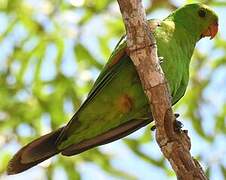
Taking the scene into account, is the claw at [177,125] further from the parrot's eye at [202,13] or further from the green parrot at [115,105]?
the parrot's eye at [202,13]

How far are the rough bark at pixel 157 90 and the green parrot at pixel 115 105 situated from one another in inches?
18.3

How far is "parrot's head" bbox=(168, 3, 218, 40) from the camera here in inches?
174

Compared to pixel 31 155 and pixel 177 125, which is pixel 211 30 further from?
pixel 31 155

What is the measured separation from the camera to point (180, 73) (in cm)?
403

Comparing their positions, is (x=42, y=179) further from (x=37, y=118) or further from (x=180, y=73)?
(x=180, y=73)

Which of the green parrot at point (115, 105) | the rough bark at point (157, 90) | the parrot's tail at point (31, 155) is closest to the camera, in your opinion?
the rough bark at point (157, 90)

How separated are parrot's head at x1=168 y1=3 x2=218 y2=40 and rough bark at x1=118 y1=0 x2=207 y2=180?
107cm

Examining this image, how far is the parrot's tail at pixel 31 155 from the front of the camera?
4.06 metres

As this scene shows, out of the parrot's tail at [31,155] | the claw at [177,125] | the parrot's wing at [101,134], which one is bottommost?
the claw at [177,125]

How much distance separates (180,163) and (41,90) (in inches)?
89.9

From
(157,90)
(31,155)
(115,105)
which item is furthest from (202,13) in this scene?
(31,155)

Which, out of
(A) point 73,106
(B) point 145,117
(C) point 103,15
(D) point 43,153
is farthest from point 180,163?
(C) point 103,15

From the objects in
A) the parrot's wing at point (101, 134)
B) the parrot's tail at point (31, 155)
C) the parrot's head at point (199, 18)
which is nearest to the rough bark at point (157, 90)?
the parrot's wing at point (101, 134)

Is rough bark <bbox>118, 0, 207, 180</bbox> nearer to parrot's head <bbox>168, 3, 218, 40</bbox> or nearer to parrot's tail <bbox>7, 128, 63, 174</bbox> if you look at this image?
parrot's tail <bbox>7, 128, 63, 174</bbox>
